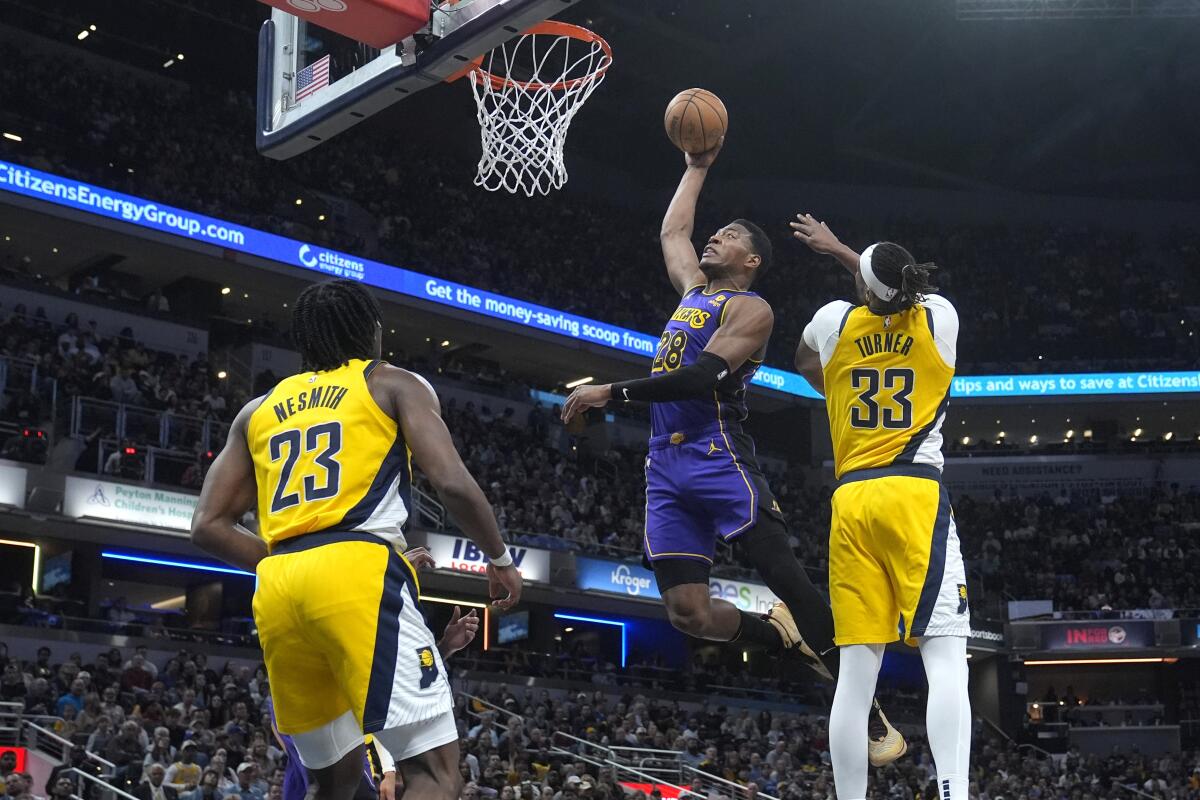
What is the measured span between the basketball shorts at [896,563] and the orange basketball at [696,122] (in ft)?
7.21

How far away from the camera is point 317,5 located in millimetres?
7375

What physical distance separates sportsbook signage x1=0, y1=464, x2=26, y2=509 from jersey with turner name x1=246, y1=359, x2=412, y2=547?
18114 millimetres

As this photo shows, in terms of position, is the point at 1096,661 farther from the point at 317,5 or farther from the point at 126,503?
the point at 317,5

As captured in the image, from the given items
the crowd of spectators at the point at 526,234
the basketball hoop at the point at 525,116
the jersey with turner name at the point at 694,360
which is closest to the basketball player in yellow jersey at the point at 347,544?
the jersey with turner name at the point at 694,360

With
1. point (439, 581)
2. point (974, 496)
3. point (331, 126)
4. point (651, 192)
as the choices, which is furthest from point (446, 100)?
point (331, 126)

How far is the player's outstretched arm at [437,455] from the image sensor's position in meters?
4.35

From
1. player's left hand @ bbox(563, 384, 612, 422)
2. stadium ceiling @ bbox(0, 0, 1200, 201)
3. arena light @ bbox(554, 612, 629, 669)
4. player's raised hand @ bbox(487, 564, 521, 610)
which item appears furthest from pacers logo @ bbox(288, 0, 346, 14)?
arena light @ bbox(554, 612, 629, 669)

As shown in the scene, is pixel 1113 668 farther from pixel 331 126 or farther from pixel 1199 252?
pixel 331 126

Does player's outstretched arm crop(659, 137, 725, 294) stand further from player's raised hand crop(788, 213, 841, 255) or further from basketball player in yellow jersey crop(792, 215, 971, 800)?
basketball player in yellow jersey crop(792, 215, 971, 800)

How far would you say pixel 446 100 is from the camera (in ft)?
121

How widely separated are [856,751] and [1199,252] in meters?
40.3

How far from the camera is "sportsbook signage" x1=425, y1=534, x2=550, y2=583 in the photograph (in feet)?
82.8

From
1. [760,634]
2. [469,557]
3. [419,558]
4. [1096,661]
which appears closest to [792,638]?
[760,634]

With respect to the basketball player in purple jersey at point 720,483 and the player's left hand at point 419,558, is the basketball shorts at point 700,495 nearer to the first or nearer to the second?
the basketball player in purple jersey at point 720,483
